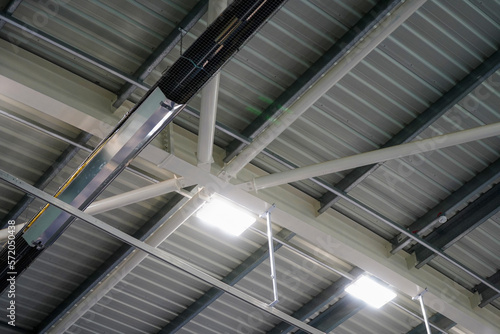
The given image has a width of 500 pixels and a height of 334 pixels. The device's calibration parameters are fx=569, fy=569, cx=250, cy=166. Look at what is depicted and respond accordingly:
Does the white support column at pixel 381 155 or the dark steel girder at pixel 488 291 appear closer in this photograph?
the white support column at pixel 381 155

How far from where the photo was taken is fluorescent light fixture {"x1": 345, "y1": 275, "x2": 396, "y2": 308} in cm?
1188

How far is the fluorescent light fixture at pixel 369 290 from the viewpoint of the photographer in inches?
468

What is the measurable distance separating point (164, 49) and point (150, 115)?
1.74 metres

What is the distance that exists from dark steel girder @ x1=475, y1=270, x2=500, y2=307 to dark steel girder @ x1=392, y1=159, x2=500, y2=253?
2.30 metres

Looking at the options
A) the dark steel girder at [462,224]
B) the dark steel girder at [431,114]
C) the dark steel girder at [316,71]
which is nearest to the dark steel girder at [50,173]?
the dark steel girder at [316,71]

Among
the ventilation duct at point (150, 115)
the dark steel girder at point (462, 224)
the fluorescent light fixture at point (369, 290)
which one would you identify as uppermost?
the dark steel girder at point (462, 224)

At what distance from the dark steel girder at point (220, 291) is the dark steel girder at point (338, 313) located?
8.45 feet

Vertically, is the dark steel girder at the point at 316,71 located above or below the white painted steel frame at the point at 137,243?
above

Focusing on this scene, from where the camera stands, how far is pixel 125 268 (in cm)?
1262

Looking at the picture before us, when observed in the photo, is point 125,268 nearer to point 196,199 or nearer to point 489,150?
point 196,199

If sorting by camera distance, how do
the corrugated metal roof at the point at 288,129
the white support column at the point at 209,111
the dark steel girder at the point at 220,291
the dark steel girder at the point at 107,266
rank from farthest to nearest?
1. the dark steel girder at the point at 220,291
2. the dark steel girder at the point at 107,266
3. the corrugated metal roof at the point at 288,129
4. the white support column at the point at 209,111

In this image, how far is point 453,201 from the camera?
467 inches

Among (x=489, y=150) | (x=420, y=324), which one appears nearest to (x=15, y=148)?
(x=489, y=150)

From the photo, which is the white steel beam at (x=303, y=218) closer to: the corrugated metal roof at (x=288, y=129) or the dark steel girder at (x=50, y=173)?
the corrugated metal roof at (x=288, y=129)
